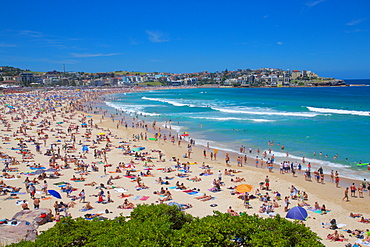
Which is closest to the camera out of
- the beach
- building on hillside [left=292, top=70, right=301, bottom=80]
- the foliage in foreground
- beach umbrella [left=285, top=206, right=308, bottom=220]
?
the foliage in foreground

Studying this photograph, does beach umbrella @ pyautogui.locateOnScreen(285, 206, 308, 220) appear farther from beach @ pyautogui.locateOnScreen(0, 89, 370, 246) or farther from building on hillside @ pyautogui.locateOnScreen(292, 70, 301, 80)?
building on hillside @ pyautogui.locateOnScreen(292, 70, 301, 80)

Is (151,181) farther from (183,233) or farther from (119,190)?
(183,233)

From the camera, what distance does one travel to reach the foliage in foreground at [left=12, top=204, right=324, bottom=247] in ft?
21.7

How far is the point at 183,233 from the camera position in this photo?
23.0 ft

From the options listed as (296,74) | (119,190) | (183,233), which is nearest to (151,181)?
(119,190)

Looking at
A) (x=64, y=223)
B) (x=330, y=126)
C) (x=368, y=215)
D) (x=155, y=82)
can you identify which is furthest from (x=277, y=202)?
(x=155, y=82)

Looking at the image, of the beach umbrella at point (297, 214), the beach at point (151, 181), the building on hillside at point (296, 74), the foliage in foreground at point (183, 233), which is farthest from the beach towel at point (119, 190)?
the building on hillside at point (296, 74)

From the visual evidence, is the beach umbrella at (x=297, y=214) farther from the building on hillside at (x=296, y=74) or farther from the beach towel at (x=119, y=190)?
the building on hillside at (x=296, y=74)

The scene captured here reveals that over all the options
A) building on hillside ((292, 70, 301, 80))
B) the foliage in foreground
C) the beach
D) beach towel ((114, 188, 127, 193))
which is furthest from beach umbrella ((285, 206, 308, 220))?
building on hillside ((292, 70, 301, 80))

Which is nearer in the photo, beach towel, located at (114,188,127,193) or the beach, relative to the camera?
the beach

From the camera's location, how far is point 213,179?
16797 millimetres

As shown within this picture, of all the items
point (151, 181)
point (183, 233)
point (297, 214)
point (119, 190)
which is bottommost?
point (151, 181)

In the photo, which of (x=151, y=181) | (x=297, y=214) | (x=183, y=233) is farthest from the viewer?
(x=151, y=181)

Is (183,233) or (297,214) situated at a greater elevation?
(183,233)
